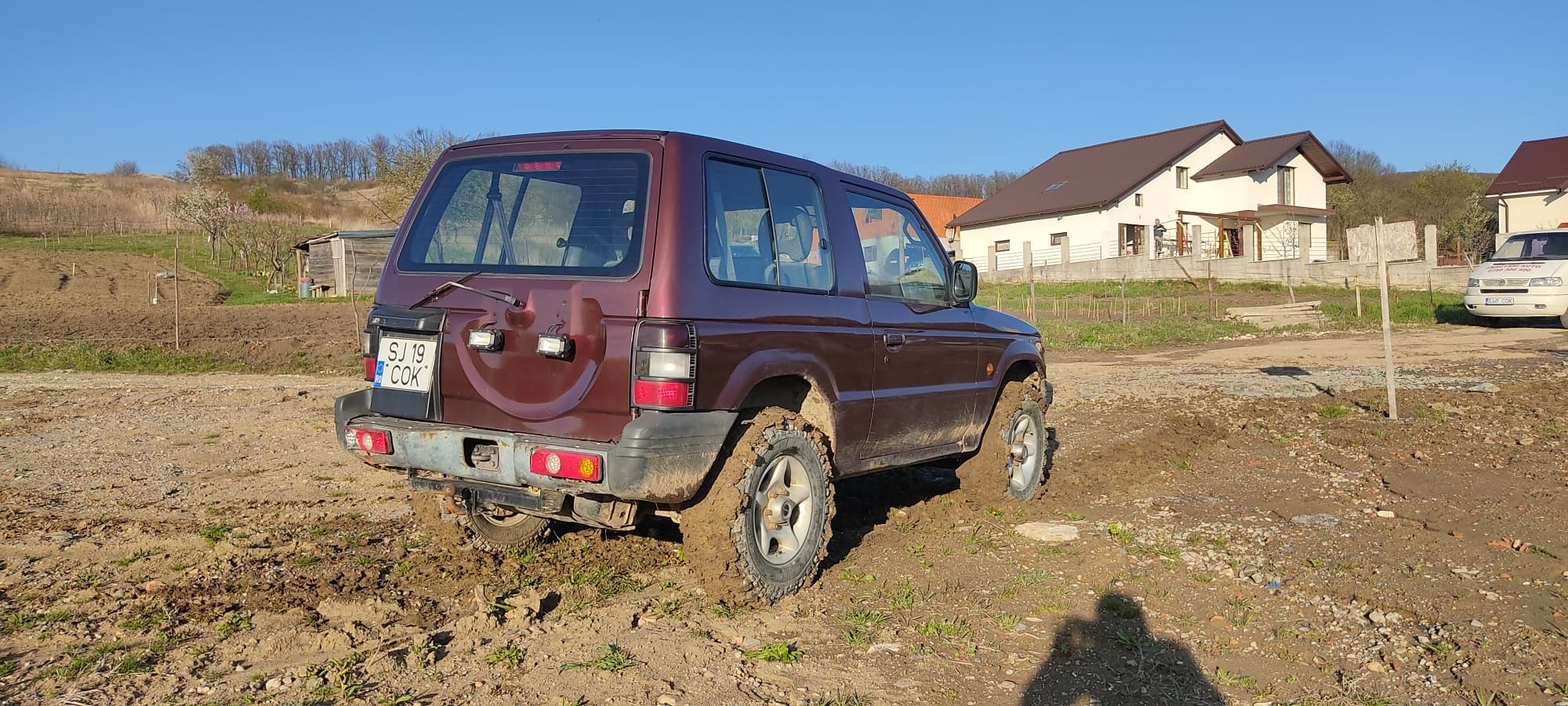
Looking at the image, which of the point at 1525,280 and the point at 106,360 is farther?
the point at 1525,280

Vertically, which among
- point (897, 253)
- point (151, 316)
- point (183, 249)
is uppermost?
point (183, 249)

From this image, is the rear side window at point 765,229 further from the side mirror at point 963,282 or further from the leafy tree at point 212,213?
the leafy tree at point 212,213

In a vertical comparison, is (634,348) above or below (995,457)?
above

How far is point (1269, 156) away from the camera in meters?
45.0

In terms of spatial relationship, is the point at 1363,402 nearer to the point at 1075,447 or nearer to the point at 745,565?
the point at 1075,447

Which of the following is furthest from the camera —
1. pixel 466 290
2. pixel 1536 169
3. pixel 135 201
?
pixel 135 201

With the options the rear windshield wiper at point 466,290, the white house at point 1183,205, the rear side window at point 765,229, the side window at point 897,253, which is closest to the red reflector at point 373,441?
the rear windshield wiper at point 466,290

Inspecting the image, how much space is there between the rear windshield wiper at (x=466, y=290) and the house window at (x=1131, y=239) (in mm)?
43418

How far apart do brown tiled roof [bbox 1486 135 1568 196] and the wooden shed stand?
144 feet

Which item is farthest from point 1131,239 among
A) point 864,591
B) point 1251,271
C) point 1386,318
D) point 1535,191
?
point 864,591

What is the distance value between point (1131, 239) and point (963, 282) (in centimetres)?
4208

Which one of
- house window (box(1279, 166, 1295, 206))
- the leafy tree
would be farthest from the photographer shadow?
the leafy tree

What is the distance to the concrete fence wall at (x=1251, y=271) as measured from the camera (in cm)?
2991

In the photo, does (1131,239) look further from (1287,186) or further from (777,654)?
(777,654)
